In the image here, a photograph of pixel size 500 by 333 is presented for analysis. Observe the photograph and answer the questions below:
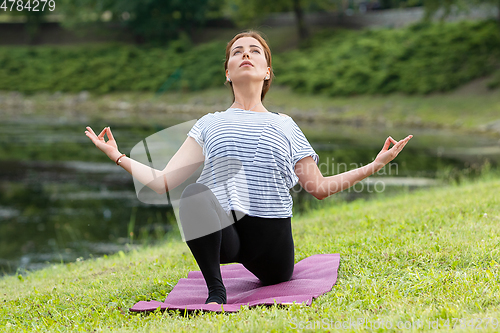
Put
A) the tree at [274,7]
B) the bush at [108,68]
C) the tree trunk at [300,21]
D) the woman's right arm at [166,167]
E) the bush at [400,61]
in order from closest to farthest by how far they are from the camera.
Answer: the woman's right arm at [166,167] < the bush at [400,61] < the bush at [108,68] < the tree at [274,7] < the tree trunk at [300,21]

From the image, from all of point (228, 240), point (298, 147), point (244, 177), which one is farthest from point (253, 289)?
point (298, 147)

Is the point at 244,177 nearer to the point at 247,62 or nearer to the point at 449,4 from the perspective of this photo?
the point at 247,62

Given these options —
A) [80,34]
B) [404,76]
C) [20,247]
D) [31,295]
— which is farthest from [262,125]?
[80,34]

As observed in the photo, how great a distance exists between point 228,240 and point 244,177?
0.40 meters

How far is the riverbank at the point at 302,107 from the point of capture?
21.0 metres

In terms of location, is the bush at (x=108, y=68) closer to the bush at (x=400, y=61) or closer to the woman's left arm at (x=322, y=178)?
the bush at (x=400, y=61)

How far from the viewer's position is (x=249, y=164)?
3311mm

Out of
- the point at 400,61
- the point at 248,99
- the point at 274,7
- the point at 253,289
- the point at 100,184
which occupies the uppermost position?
the point at 274,7

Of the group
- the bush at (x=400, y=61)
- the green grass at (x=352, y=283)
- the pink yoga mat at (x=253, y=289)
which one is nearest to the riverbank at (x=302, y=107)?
the bush at (x=400, y=61)

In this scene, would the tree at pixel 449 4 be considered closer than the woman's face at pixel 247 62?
No

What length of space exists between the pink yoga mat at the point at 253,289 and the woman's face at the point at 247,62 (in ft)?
4.64

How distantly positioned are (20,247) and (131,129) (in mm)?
13347

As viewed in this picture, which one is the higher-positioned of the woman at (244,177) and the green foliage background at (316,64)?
the green foliage background at (316,64)

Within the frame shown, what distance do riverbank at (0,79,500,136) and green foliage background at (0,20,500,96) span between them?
0.69 meters
